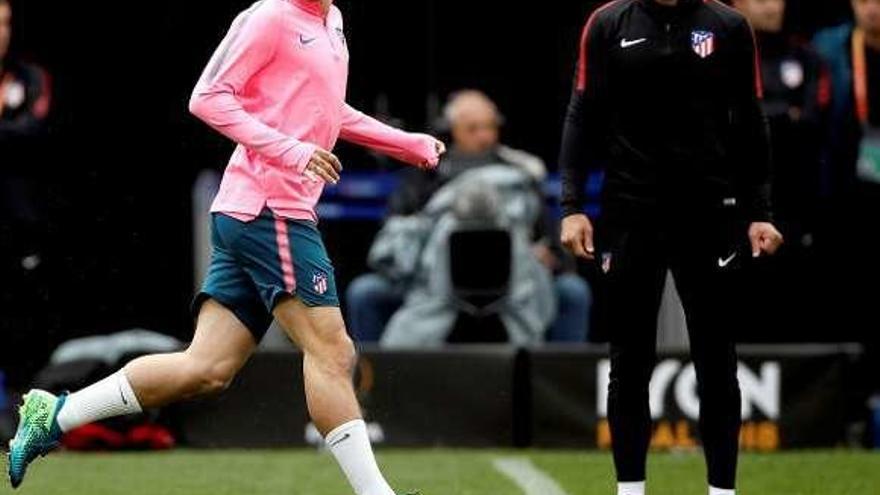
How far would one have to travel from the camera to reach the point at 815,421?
10.8m

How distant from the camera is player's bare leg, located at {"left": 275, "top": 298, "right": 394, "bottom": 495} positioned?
6.86 metres

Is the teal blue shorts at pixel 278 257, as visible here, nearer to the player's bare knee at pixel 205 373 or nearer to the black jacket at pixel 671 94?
the player's bare knee at pixel 205 373

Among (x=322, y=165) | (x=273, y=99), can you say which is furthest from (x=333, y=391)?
(x=273, y=99)

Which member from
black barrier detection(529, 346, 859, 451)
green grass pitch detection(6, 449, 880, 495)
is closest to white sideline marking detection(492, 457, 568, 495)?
green grass pitch detection(6, 449, 880, 495)

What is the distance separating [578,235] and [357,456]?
1120 mm

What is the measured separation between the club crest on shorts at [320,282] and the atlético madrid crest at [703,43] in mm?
1403

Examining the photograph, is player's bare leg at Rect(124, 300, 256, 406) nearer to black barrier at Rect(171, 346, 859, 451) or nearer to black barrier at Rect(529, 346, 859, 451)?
black barrier at Rect(171, 346, 859, 451)

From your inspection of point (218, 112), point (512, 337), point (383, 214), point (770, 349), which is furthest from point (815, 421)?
point (218, 112)

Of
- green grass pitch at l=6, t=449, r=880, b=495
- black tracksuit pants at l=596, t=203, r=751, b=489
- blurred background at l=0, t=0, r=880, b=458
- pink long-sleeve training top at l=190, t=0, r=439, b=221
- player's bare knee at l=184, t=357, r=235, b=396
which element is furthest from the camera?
blurred background at l=0, t=0, r=880, b=458

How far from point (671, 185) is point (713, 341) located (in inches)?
20.4

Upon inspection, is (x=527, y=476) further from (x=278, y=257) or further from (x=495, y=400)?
(x=278, y=257)

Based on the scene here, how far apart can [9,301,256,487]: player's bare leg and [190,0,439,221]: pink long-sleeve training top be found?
0.41 m

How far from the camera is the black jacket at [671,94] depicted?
719 centimetres

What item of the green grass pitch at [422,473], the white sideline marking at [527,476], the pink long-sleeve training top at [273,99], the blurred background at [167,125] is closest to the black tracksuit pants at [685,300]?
the pink long-sleeve training top at [273,99]
